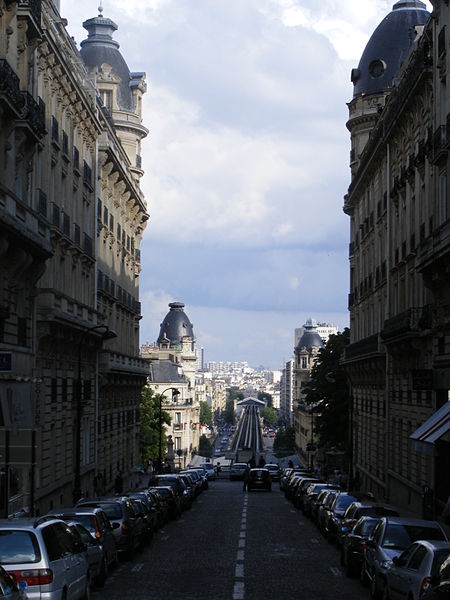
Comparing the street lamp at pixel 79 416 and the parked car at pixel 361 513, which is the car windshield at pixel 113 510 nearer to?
the parked car at pixel 361 513

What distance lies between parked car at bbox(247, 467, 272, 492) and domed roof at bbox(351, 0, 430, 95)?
2339 centimetres

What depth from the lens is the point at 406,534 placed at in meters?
20.0

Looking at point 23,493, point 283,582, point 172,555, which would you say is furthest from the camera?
point 23,493

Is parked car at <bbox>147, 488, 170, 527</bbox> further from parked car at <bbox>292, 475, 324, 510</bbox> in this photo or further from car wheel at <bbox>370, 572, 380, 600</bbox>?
car wheel at <bbox>370, 572, 380, 600</bbox>

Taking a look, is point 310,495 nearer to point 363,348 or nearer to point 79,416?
point 79,416

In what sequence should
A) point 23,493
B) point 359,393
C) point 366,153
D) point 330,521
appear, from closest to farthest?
1. point 330,521
2. point 23,493
3. point 366,153
4. point 359,393

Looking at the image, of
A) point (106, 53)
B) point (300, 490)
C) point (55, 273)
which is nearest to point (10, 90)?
point (55, 273)

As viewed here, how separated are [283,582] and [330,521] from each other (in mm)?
8335

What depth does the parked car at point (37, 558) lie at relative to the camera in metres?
15.0

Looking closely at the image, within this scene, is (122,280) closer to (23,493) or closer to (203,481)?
(203,481)

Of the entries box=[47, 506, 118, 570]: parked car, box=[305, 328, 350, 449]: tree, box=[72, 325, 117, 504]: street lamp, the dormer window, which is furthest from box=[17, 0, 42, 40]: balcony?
box=[305, 328, 350, 449]: tree

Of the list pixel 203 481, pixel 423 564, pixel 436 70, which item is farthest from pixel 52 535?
pixel 203 481

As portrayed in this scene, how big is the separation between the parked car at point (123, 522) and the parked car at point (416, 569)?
9.30 m

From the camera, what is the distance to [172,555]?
27.6 meters
